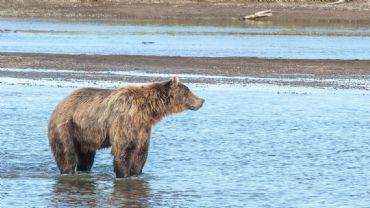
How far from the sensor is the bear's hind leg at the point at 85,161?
10453mm

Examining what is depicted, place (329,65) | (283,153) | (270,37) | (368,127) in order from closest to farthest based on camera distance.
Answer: (283,153)
(368,127)
(329,65)
(270,37)

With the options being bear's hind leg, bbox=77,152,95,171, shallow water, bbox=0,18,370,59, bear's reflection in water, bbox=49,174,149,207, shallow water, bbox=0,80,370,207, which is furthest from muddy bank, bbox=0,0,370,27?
bear's reflection in water, bbox=49,174,149,207

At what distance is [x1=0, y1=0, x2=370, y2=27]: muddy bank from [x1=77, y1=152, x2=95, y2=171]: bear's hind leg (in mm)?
29319

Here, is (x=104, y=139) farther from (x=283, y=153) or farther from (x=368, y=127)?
(x=368, y=127)

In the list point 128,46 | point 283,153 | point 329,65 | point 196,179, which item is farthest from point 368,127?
point 128,46

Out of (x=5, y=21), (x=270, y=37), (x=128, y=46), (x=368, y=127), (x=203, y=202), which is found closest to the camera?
(x=203, y=202)

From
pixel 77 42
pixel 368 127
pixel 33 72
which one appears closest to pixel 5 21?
pixel 77 42

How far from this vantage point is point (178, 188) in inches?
390

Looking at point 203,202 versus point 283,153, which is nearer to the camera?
point 203,202

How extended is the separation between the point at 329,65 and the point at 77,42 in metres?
9.99

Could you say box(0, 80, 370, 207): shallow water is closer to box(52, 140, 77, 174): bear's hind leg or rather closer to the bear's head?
box(52, 140, 77, 174): bear's hind leg

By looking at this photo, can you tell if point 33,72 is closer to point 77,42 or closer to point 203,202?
point 77,42

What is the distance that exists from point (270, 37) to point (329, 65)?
10.4 metres

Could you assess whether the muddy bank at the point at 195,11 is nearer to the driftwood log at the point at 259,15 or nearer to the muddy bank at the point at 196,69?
the driftwood log at the point at 259,15
